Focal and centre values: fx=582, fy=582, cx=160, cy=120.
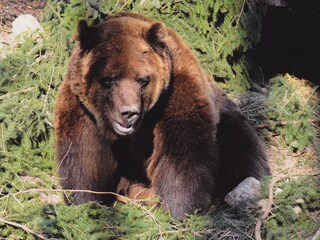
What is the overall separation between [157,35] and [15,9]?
150 inches

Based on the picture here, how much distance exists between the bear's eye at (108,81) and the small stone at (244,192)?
1.45m

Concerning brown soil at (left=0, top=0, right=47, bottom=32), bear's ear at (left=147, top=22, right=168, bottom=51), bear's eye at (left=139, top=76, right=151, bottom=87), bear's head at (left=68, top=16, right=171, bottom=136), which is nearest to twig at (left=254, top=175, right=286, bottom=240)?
bear's head at (left=68, top=16, right=171, bottom=136)

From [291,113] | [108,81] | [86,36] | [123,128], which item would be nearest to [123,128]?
[123,128]

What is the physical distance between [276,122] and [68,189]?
2609 millimetres

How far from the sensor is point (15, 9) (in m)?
7.69

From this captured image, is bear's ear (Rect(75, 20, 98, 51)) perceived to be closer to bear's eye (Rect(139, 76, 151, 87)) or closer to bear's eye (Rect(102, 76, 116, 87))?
bear's eye (Rect(102, 76, 116, 87))

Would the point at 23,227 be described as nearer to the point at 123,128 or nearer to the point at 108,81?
the point at 123,128

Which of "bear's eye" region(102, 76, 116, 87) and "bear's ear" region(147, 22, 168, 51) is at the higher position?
"bear's ear" region(147, 22, 168, 51)

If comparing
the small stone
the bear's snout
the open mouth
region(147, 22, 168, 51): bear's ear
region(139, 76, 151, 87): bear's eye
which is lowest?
the small stone

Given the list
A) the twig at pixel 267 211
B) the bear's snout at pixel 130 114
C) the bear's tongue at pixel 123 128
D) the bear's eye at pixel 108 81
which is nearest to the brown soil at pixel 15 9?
the bear's eye at pixel 108 81

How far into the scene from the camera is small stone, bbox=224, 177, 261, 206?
15.8 feet

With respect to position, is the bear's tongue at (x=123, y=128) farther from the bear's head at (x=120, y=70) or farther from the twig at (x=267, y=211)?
the twig at (x=267, y=211)

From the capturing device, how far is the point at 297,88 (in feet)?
23.5

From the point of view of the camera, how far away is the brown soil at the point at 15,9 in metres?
7.39
